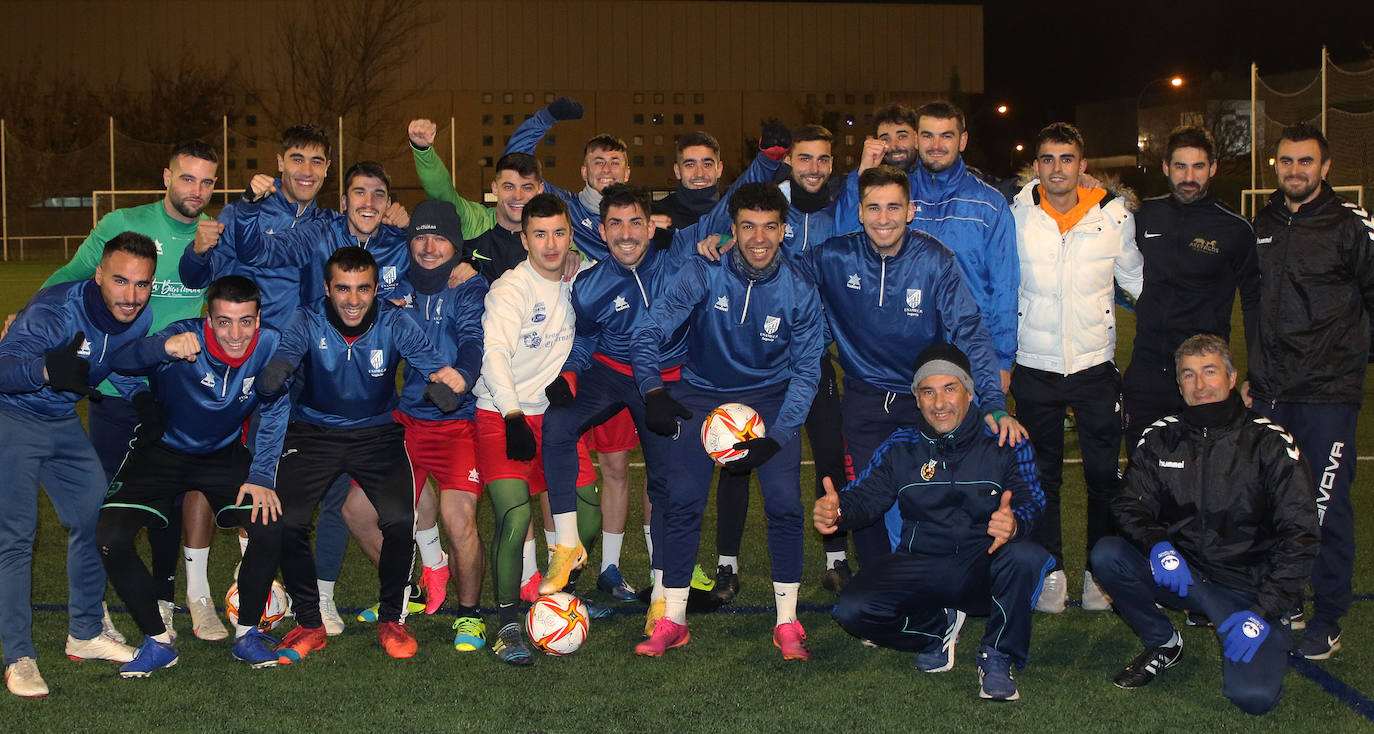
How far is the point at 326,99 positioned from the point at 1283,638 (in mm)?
41888

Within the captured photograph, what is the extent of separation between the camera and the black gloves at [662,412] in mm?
5020

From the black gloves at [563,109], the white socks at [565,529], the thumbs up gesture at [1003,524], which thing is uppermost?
the black gloves at [563,109]

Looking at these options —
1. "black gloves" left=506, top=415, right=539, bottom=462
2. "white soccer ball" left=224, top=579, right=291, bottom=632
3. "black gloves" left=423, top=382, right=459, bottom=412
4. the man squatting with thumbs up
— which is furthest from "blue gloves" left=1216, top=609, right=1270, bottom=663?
"white soccer ball" left=224, top=579, right=291, bottom=632

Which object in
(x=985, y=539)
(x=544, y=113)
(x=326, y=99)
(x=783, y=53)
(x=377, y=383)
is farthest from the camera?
→ (x=783, y=53)

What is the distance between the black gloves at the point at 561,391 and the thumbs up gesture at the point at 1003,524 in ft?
6.39

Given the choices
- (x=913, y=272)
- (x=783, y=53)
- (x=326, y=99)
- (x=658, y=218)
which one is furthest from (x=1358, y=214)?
(x=783, y=53)

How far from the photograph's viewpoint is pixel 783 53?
48.9 m

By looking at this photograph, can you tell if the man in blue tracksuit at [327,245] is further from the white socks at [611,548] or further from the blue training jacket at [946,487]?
the blue training jacket at [946,487]

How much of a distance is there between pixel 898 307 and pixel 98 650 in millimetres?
3668

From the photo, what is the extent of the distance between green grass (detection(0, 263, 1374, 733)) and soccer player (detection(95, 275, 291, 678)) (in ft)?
0.85

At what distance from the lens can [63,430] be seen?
495 cm

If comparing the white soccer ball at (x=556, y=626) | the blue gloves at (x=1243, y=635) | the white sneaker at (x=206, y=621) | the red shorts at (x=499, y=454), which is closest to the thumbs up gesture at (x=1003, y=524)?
the blue gloves at (x=1243, y=635)

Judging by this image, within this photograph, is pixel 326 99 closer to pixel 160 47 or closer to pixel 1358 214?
pixel 160 47

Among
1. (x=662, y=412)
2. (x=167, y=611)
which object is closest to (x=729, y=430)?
(x=662, y=412)
